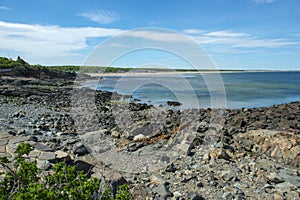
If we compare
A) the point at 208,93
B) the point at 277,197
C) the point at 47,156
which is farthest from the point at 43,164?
the point at 208,93

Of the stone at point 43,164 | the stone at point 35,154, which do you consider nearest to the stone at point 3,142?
the stone at point 35,154

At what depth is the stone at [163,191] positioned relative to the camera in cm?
507

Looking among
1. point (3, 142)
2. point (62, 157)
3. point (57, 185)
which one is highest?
point (57, 185)

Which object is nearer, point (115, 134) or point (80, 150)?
point (80, 150)

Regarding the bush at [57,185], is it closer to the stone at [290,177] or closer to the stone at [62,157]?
the stone at [62,157]

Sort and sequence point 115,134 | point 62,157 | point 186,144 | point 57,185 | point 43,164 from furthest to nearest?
point 115,134
point 186,144
point 62,157
point 43,164
point 57,185

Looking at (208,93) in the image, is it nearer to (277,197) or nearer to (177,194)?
(277,197)

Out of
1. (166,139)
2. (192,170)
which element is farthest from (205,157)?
(166,139)

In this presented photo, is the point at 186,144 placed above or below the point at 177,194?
above

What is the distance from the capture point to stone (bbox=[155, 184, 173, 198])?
16.6ft

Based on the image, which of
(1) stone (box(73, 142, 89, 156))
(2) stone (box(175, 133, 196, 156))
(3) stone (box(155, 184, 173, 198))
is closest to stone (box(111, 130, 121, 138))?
(1) stone (box(73, 142, 89, 156))

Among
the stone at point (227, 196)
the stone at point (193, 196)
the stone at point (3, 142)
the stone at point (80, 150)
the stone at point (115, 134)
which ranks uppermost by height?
the stone at point (3, 142)

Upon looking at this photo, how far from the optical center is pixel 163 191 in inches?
203

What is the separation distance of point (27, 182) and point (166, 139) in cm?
631
